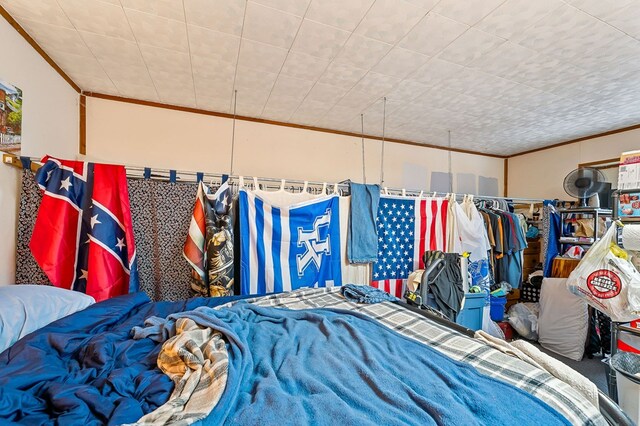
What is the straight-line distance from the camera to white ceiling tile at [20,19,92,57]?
1703mm

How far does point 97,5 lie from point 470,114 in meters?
3.39

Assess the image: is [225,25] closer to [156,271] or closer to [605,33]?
[156,271]

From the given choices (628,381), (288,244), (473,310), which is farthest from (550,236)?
(288,244)

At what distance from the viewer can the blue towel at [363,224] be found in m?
2.61

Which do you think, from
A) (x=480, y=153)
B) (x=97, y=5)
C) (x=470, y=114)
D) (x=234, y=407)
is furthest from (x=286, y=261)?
(x=480, y=153)

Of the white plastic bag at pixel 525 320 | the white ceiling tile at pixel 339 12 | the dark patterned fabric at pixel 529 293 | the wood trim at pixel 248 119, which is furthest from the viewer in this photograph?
the dark patterned fabric at pixel 529 293

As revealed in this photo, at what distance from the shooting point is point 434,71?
84.7 inches

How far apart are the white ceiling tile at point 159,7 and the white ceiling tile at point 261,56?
42 cm

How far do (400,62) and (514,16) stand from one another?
72 centimetres

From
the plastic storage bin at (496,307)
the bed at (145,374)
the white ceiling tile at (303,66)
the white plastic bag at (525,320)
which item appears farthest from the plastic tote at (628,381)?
the white ceiling tile at (303,66)

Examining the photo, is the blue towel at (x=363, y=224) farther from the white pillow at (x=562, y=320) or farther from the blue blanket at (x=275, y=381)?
the white pillow at (x=562, y=320)

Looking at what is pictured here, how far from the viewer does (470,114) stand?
296cm

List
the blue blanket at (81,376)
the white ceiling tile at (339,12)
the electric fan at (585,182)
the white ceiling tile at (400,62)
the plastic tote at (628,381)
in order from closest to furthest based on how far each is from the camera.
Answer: the blue blanket at (81,376), the plastic tote at (628,381), the white ceiling tile at (339,12), the white ceiling tile at (400,62), the electric fan at (585,182)

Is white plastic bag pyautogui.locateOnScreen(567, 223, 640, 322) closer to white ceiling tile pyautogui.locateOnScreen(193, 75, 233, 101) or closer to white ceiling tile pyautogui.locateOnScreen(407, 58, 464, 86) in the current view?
white ceiling tile pyautogui.locateOnScreen(407, 58, 464, 86)
